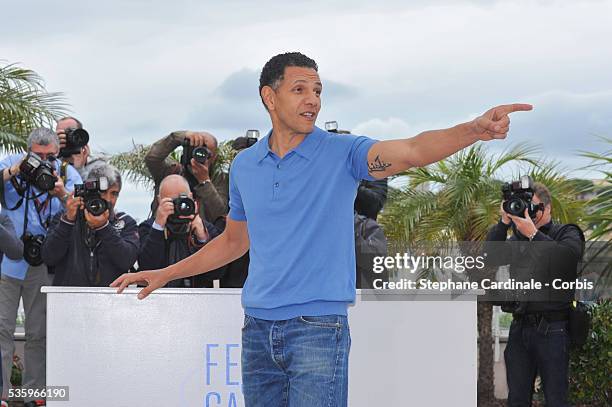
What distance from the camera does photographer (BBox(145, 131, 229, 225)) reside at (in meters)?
6.57

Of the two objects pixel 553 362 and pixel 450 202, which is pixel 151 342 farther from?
pixel 450 202

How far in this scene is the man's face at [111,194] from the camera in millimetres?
5996

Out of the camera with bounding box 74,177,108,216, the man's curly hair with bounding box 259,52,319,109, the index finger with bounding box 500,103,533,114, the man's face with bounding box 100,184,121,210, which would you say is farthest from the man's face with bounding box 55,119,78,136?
the index finger with bounding box 500,103,533,114

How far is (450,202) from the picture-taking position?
32.1ft

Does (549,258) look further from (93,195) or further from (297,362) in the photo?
(297,362)

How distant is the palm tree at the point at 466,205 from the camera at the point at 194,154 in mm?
3591

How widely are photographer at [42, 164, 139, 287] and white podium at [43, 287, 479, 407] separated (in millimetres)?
946

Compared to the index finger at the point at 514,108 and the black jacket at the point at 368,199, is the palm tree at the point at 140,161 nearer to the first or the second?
the black jacket at the point at 368,199

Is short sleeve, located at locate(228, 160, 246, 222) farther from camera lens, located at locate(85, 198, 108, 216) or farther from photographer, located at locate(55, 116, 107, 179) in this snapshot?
photographer, located at locate(55, 116, 107, 179)

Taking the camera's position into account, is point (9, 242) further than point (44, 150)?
No

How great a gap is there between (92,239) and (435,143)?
364cm

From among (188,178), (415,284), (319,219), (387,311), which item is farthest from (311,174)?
(415,284)

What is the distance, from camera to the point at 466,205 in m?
9.65

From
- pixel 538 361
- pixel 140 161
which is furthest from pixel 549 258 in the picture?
pixel 140 161
